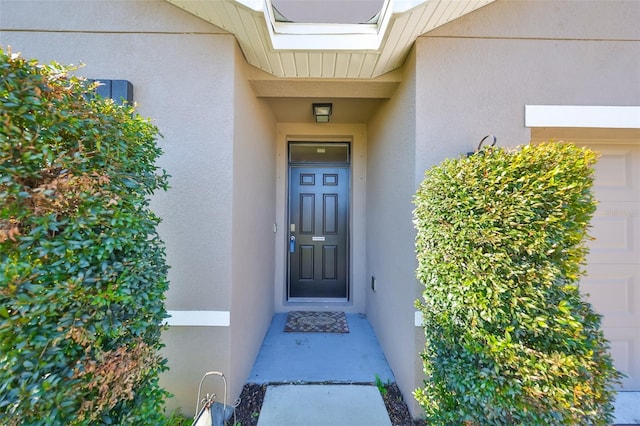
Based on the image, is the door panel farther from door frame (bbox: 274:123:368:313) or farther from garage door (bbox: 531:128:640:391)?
garage door (bbox: 531:128:640:391)

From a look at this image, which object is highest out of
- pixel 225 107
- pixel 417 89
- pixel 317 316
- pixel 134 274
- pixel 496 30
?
pixel 496 30

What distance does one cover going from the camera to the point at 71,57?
1828mm

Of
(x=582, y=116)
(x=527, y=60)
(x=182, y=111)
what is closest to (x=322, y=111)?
(x=182, y=111)

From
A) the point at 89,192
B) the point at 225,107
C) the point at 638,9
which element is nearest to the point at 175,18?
the point at 225,107

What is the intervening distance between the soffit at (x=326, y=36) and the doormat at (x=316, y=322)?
2522mm

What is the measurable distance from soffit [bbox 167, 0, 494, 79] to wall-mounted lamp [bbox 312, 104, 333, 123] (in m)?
0.55

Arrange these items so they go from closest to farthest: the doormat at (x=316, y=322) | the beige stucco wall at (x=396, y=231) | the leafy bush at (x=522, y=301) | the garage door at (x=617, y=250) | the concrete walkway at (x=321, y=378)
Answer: the leafy bush at (x=522, y=301) → the concrete walkway at (x=321, y=378) → the beige stucco wall at (x=396, y=231) → the garage door at (x=617, y=250) → the doormat at (x=316, y=322)

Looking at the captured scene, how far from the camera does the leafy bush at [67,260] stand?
854 mm

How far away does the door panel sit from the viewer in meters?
3.50

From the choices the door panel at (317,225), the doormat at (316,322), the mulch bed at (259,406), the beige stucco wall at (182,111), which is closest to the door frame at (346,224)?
the door panel at (317,225)

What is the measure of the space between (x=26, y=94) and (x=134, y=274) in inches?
29.7

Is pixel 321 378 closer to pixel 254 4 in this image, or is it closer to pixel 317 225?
pixel 317 225

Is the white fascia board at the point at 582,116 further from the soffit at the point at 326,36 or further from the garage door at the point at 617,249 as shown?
the soffit at the point at 326,36

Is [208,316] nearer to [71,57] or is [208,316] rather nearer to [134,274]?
[134,274]
